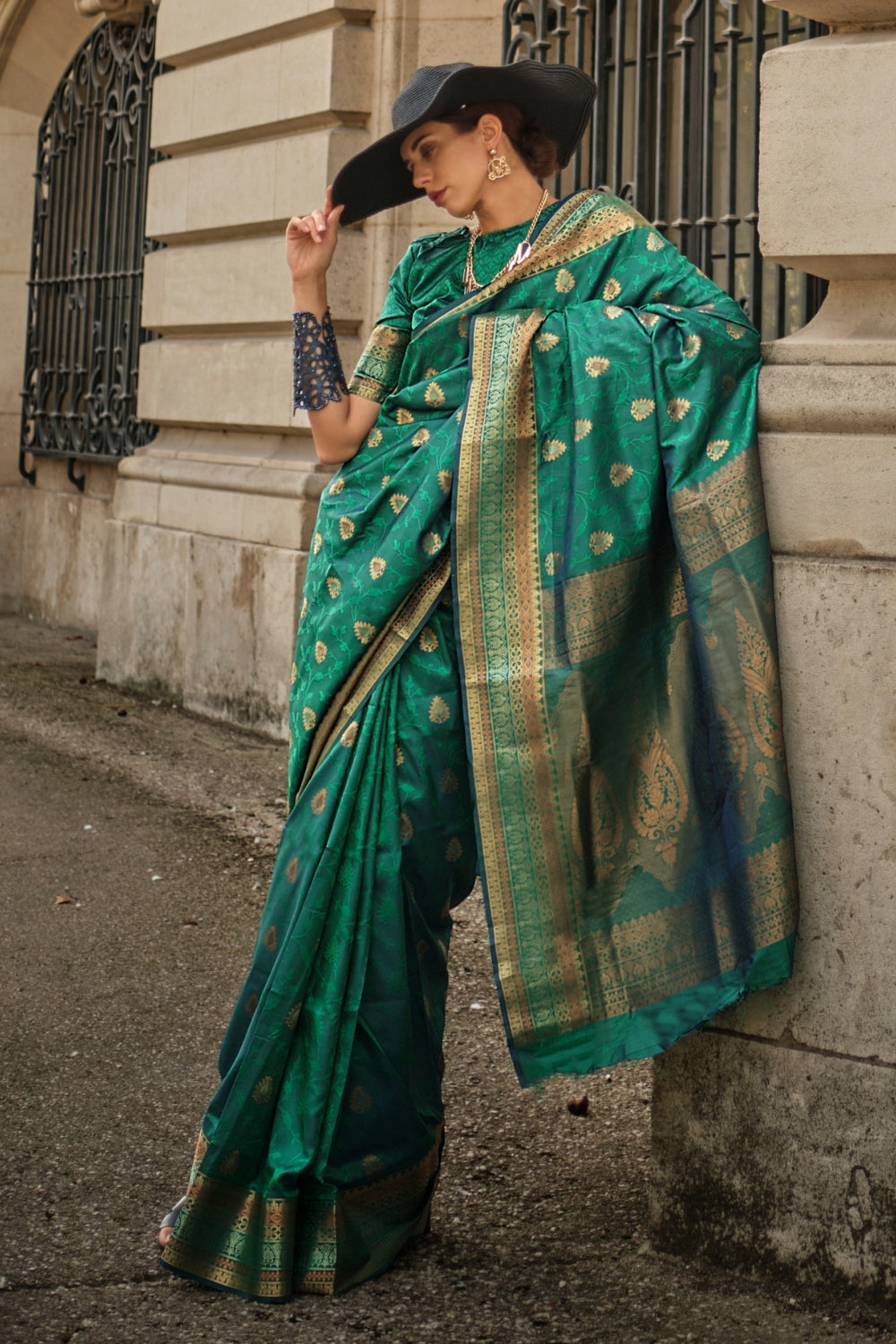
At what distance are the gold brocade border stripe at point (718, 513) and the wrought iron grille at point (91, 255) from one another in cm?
639

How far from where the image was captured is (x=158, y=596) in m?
7.72

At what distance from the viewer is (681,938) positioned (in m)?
2.46

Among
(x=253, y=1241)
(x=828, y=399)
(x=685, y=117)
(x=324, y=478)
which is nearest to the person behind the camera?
(x=828, y=399)

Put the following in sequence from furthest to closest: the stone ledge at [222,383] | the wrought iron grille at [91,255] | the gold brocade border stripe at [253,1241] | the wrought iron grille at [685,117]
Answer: the wrought iron grille at [91,255], the stone ledge at [222,383], the wrought iron grille at [685,117], the gold brocade border stripe at [253,1241]

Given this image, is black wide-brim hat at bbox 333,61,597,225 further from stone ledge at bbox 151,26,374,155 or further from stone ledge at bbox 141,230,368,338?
stone ledge at bbox 151,26,374,155

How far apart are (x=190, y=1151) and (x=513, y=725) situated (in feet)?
3.84

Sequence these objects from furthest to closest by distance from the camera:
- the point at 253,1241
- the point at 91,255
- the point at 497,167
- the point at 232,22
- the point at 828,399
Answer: the point at 91,255, the point at 232,22, the point at 497,167, the point at 253,1241, the point at 828,399

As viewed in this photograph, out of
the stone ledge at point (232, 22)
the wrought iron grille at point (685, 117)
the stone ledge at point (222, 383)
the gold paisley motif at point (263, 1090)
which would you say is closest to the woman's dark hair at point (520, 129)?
the gold paisley motif at point (263, 1090)

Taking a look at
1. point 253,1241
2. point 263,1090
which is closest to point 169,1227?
point 253,1241

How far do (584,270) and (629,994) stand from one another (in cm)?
113

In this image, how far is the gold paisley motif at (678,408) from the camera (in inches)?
95.4

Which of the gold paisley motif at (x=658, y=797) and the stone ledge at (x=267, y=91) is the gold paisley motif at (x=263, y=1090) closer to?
the gold paisley motif at (x=658, y=797)

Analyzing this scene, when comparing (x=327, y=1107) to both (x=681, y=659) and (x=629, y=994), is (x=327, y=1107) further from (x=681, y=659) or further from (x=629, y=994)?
(x=681, y=659)

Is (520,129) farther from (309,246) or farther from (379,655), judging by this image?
(379,655)
